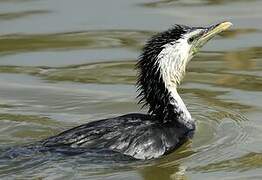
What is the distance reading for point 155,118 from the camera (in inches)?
454

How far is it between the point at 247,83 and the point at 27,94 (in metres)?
2.69

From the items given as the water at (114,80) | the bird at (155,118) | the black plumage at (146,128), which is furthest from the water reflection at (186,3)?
the black plumage at (146,128)

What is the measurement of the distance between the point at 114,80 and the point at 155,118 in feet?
7.25

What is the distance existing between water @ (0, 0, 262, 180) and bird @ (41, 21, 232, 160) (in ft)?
0.54

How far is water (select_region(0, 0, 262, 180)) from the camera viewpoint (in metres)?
10.7

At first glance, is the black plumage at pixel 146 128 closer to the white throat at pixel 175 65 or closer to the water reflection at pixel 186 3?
the white throat at pixel 175 65

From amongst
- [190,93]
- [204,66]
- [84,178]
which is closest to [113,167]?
[84,178]

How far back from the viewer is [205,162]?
35.6 feet

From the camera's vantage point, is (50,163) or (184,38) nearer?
(50,163)

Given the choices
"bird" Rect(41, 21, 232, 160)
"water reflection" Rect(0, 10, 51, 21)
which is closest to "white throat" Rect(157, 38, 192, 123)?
"bird" Rect(41, 21, 232, 160)

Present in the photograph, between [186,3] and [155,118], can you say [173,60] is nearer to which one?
[155,118]

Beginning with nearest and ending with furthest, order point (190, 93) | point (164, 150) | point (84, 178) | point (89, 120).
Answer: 1. point (84, 178)
2. point (164, 150)
3. point (89, 120)
4. point (190, 93)

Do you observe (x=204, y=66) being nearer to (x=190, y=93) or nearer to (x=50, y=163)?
(x=190, y=93)

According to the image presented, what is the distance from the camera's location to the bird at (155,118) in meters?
10.9
